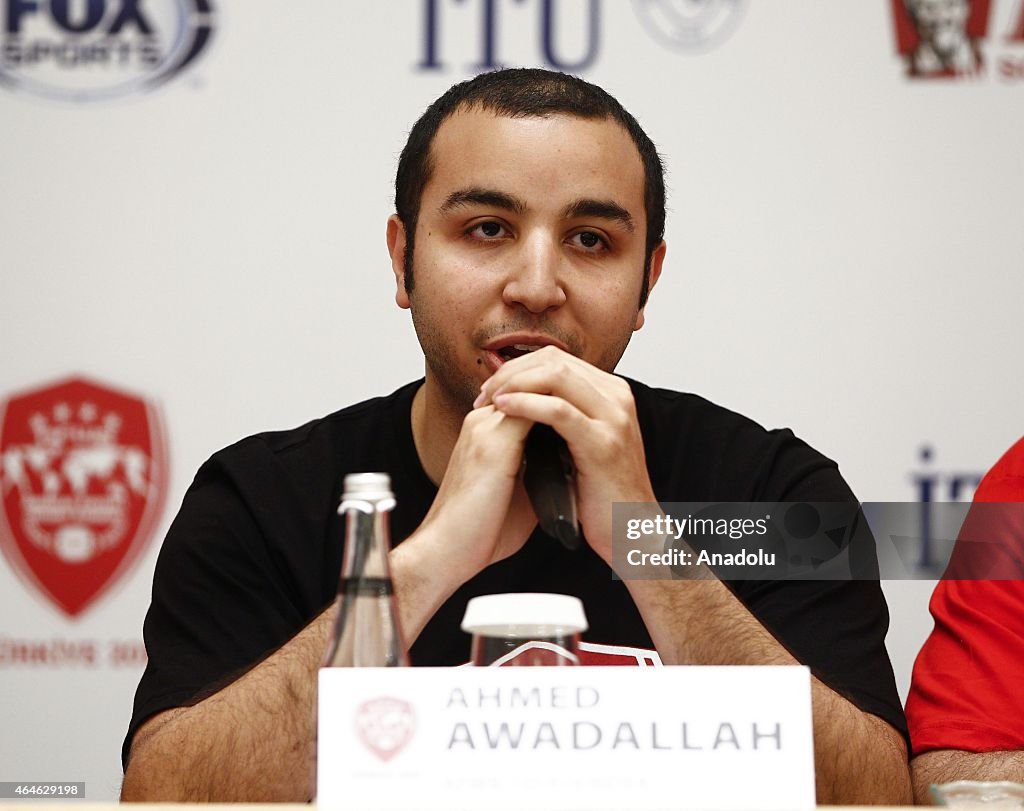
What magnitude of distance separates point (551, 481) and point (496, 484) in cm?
5

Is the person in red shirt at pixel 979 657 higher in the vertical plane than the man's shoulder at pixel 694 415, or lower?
lower

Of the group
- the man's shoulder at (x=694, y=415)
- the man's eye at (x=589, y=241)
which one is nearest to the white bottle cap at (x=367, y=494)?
the man's eye at (x=589, y=241)

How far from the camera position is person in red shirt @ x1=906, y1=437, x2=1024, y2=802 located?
3.85ft

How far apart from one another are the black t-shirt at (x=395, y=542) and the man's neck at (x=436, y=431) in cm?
2

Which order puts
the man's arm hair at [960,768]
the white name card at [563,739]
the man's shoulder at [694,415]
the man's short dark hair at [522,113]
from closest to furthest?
the white name card at [563,739], the man's arm hair at [960,768], the man's short dark hair at [522,113], the man's shoulder at [694,415]

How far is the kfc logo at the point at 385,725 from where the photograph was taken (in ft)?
2.11

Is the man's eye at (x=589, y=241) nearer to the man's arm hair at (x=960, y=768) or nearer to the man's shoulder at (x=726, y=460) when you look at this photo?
the man's shoulder at (x=726, y=460)

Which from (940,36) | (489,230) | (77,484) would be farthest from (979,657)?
(77,484)

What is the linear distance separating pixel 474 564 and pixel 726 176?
0.96 meters

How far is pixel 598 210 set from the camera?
132 centimetres

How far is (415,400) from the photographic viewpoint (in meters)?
1.53

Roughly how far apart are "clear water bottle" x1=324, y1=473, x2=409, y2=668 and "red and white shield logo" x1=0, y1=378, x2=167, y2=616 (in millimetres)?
1090

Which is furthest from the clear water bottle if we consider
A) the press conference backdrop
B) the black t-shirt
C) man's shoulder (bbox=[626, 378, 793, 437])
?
the press conference backdrop

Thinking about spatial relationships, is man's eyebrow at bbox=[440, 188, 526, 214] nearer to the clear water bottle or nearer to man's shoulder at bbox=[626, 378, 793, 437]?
man's shoulder at bbox=[626, 378, 793, 437]
